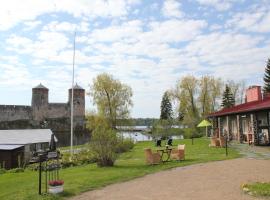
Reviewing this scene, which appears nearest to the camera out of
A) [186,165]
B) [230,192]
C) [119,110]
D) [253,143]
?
[230,192]

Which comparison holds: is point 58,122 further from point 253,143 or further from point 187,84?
point 253,143

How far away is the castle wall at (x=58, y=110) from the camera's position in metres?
79.4

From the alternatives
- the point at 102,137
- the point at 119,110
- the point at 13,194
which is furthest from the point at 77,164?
the point at 119,110

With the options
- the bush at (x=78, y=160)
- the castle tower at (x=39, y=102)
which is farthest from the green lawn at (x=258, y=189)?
the castle tower at (x=39, y=102)

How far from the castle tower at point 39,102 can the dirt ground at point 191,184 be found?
67.2 metres

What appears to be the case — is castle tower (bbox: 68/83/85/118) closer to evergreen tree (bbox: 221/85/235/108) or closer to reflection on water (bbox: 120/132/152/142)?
reflection on water (bbox: 120/132/152/142)

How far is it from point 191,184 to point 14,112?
234 ft

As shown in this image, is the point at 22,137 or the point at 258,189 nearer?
the point at 258,189

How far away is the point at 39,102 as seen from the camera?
78.5 meters

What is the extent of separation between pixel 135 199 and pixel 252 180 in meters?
4.17

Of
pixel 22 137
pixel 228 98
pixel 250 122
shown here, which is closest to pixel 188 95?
pixel 228 98

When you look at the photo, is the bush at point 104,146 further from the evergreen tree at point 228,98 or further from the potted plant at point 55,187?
the evergreen tree at point 228,98

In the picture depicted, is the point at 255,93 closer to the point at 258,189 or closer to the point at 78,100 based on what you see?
the point at 258,189

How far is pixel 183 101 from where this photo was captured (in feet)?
176
